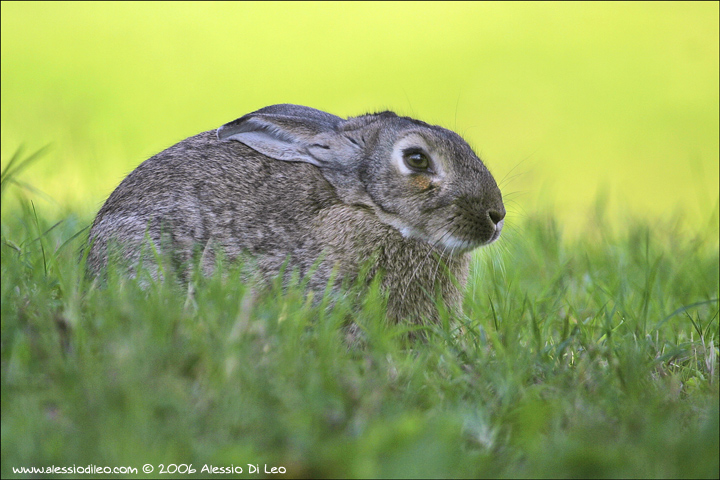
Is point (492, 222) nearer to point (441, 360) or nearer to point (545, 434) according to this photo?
point (441, 360)

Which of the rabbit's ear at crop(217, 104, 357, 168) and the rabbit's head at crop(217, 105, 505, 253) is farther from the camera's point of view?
the rabbit's ear at crop(217, 104, 357, 168)

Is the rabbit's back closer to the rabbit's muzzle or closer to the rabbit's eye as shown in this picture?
the rabbit's eye

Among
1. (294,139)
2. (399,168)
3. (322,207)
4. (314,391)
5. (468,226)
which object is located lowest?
(314,391)

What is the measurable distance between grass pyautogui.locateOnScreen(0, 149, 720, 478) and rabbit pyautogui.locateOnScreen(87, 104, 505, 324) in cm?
60

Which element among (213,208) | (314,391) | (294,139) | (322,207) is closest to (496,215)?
(322,207)

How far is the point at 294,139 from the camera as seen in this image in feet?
16.7

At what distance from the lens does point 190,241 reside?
4.58 m

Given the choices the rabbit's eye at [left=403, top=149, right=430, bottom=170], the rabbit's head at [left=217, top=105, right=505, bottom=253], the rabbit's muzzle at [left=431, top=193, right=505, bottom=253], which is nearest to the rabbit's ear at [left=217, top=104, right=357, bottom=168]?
the rabbit's head at [left=217, top=105, right=505, bottom=253]

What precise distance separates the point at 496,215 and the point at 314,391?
236 centimetres

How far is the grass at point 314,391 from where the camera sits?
7.83ft

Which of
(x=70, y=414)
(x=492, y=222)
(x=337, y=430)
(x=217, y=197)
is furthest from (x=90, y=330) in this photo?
(x=492, y=222)

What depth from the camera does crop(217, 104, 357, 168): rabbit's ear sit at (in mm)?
5039

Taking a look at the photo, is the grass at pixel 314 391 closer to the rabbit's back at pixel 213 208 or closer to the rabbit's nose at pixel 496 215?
the rabbit's back at pixel 213 208

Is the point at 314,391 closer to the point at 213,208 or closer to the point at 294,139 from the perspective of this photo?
the point at 213,208
